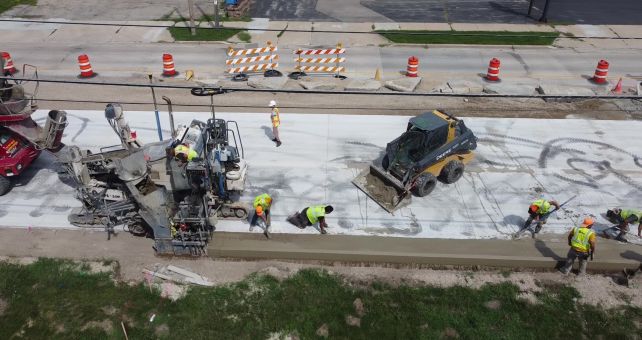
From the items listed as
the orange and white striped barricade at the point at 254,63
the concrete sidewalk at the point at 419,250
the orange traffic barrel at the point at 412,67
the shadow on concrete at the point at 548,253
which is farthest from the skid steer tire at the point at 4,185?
the orange traffic barrel at the point at 412,67

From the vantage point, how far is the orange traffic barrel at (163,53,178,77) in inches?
874

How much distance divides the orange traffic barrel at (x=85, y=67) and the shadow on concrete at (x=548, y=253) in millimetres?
19349

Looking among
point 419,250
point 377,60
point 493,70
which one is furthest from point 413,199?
point 377,60

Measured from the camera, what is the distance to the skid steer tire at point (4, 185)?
14.3m

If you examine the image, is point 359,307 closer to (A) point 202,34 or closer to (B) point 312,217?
(B) point 312,217

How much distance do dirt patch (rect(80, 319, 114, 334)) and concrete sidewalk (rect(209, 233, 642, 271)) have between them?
2.80 metres

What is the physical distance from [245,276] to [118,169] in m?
4.03

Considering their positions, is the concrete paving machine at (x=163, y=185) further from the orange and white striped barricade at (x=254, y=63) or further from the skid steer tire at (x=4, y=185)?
the orange and white striped barricade at (x=254, y=63)

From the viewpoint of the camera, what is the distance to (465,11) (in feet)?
104

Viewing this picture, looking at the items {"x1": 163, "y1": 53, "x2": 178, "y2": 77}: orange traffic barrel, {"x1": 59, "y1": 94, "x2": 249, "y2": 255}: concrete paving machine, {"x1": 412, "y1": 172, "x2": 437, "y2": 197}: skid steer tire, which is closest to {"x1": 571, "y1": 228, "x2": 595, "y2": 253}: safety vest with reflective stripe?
{"x1": 412, "y1": 172, "x2": 437, "y2": 197}: skid steer tire

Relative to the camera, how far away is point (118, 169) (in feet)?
40.0

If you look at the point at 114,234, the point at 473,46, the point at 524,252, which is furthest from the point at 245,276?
the point at 473,46

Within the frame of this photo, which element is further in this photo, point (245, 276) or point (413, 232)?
point (413, 232)

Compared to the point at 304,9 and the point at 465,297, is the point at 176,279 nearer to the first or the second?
the point at 465,297
